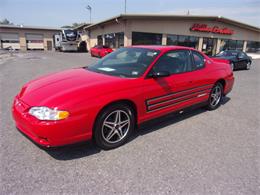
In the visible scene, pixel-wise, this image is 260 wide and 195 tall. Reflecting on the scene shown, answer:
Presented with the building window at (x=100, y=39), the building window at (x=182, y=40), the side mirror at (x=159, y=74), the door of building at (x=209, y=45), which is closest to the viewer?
the side mirror at (x=159, y=74)

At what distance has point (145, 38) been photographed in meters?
21.3

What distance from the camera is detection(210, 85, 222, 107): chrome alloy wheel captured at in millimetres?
4762

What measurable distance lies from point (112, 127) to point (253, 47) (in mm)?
39752

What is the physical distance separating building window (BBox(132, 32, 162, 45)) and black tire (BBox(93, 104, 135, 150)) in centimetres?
1887

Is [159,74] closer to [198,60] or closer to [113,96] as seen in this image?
[113,96]

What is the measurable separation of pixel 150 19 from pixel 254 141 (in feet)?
64.3

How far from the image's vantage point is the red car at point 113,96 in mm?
2443

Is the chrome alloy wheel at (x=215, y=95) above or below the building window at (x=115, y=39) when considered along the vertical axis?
below

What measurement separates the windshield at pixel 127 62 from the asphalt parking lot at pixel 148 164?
37.7 inches

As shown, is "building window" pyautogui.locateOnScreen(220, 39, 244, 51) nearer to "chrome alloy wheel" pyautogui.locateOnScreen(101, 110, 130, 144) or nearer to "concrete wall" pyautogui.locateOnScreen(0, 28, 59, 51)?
"chrome alloy wheel" pyautogui.locateOnScreen(101, 110, 130, 144)

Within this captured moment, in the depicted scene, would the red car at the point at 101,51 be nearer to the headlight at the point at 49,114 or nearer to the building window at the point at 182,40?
the building window at the point at 182,40

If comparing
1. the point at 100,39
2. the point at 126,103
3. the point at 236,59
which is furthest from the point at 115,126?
the point at 100,39

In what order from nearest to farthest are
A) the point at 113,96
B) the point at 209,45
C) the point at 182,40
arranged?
the point at 113,96, the point at 182,40, the point at 209,45

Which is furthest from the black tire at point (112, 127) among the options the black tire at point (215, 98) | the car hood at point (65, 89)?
the black tire at point (215, 98)
